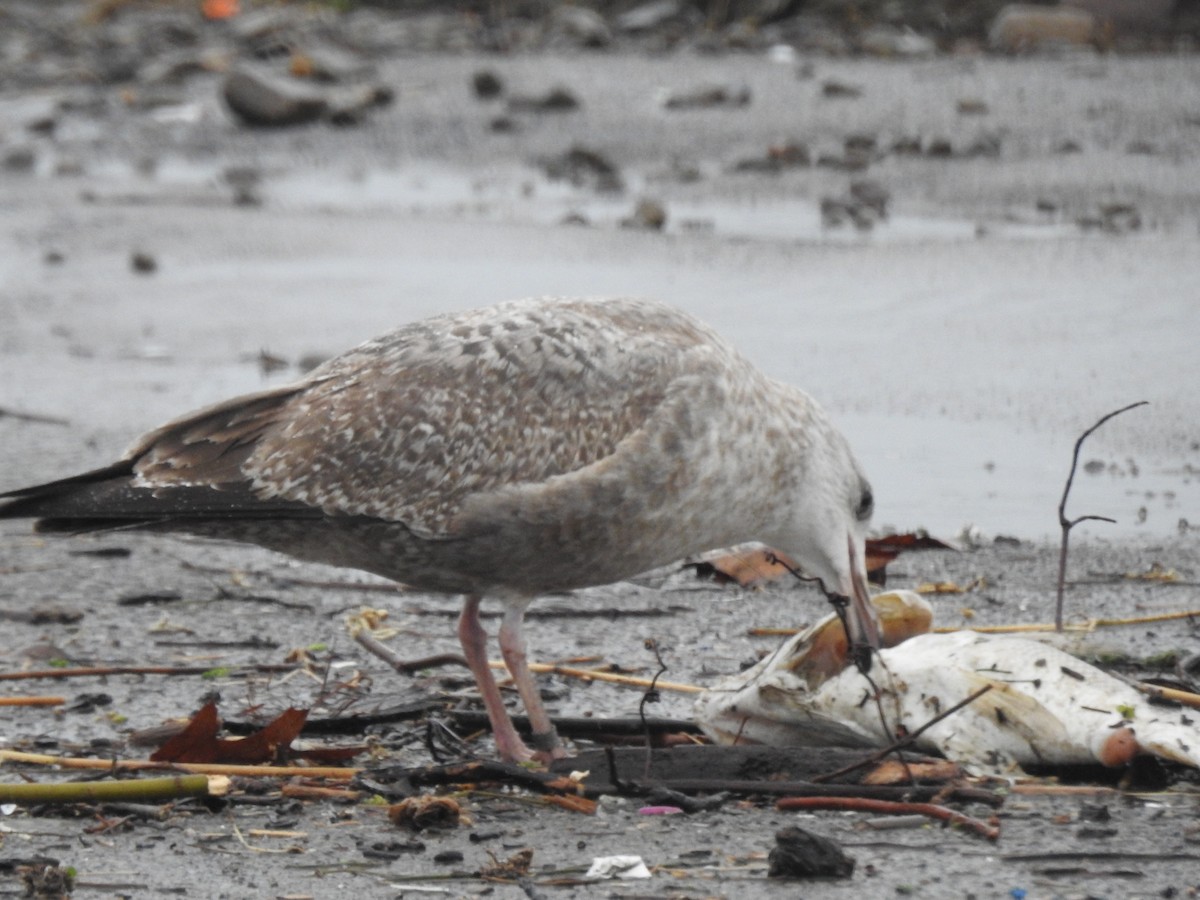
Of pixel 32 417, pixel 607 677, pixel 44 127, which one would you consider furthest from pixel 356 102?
pixel 607 677

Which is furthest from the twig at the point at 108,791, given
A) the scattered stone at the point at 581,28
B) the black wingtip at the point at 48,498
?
the scattered stone at the point at 581,28

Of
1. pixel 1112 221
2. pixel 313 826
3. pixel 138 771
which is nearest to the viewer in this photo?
pixel 313 826

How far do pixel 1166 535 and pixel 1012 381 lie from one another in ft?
6.24

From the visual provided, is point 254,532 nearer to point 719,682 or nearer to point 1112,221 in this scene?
point 719,682

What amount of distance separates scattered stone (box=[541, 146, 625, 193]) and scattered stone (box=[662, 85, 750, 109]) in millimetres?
1344

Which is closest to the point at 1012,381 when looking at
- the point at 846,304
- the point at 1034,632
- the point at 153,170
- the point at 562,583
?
the point at 846,304

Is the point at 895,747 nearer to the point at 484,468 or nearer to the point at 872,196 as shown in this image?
the point at 484,468

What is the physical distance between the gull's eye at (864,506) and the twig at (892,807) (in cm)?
158

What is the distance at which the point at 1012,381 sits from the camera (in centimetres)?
860

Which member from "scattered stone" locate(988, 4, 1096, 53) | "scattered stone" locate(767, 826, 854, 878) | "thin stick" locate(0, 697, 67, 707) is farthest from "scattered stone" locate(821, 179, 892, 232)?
"scattered stone" locate(767, 826, 854, 878)

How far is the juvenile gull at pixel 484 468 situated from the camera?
507 cm

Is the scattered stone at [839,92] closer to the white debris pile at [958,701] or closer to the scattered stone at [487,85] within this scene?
the scattered stone at [487,85]

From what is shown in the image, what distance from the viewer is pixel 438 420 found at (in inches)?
203

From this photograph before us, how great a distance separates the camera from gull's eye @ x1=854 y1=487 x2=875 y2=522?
5797mm
